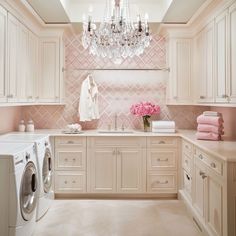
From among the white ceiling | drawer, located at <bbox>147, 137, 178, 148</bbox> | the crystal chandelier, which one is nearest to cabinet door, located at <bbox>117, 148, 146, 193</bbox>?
drawer, located at <bbox>147, 137, 178, 148</bbox>

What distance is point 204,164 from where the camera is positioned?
2871 mm

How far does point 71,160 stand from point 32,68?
1.39 meters

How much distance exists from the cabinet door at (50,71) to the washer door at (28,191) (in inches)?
65.2

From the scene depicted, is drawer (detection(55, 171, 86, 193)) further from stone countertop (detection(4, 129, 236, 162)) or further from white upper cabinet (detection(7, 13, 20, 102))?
white upper cabinet (detection(7, 13, 20, 102))

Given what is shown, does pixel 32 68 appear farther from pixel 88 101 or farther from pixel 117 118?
pixel 117 118

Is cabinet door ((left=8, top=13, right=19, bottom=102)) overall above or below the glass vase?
above

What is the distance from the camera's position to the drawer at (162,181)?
13.4 feet

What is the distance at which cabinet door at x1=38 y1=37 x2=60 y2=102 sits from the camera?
14.4ft

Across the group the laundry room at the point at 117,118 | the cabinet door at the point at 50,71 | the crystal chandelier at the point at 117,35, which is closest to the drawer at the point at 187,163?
the laundry room at the point at 117,118

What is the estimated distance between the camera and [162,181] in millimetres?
4090

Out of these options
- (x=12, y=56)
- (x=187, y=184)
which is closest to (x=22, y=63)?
(x=12, y=56)

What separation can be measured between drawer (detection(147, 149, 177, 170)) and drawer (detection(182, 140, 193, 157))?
0.22m

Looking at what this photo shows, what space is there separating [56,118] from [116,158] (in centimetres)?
127

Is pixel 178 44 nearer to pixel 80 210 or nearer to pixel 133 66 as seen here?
pixel 133 66
